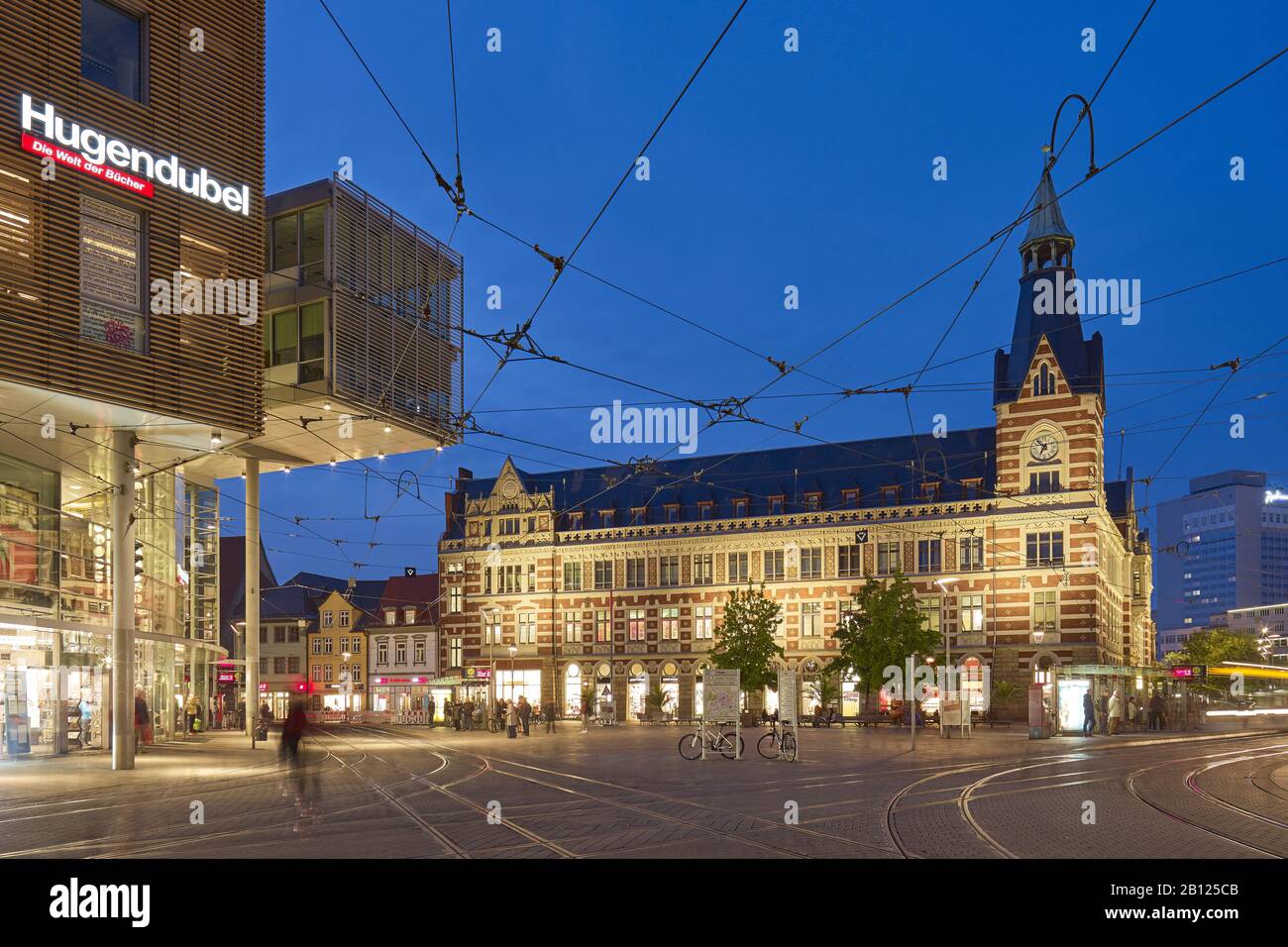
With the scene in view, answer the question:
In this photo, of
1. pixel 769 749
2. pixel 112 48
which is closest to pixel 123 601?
pixel 112 48

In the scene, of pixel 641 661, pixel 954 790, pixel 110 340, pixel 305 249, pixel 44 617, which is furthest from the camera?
pixel 641 661

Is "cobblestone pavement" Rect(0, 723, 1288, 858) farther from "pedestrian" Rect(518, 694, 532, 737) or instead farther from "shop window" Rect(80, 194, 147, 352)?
"pedestrian" Rect(518, 694, 532, 737)

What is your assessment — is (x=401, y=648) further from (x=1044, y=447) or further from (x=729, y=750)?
(x=729, y=750)

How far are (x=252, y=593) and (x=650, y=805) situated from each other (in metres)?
28.6

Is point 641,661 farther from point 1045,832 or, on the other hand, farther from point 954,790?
point 1045,832

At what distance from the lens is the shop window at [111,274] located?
26.3 meters

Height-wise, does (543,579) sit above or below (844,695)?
above

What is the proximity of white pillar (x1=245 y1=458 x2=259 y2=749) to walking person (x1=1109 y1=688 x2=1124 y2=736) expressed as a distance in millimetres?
33834

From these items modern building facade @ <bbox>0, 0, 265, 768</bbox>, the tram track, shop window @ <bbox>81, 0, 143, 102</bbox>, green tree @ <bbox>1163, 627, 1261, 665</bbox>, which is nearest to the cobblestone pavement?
the tram track

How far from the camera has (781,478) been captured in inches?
2987

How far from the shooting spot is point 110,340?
1054 inches

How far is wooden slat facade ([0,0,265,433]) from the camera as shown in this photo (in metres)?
24.6
